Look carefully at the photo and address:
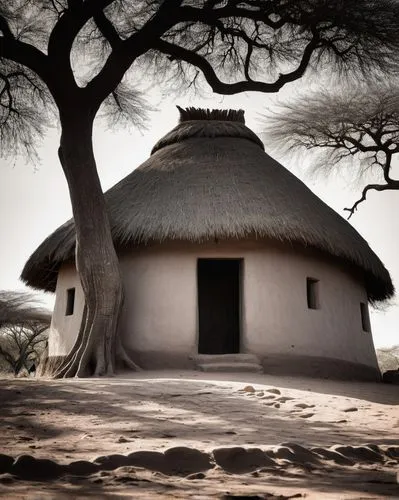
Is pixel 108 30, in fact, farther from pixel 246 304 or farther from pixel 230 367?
pixel 230 367

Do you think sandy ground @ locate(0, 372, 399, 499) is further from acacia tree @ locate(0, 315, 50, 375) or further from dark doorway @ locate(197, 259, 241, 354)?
acacia tree @ locate(0, 315, 50, 375)

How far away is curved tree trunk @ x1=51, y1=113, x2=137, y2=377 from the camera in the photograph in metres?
7.86

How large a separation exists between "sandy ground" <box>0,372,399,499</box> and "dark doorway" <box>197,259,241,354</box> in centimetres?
619

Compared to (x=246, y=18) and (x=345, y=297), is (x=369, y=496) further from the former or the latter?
(x=246, y=18)

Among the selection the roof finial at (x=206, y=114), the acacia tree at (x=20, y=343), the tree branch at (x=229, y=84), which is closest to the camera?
the tree branch at (x=229, y=84)

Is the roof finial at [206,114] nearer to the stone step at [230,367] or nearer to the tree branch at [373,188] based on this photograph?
the tree branch at [373,188]

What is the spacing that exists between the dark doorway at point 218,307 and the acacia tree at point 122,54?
4.05 m

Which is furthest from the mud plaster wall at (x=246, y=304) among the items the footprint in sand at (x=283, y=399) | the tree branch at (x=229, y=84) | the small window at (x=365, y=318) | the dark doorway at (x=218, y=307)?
the dark doorway at (x=218, y=307)

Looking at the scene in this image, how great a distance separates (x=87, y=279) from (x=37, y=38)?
464 cm

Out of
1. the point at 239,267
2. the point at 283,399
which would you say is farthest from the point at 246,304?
the point at 283,399

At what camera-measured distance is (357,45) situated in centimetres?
902

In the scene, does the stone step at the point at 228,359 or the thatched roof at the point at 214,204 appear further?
the thatched roof at the point at 214,204

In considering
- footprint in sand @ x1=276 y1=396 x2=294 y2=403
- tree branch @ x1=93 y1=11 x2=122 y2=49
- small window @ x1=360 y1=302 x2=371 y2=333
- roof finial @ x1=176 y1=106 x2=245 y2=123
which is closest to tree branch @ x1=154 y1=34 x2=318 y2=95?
tree branch @ x1=93 y1=11 x2=122 y2=49

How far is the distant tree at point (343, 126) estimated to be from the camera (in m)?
12.0
